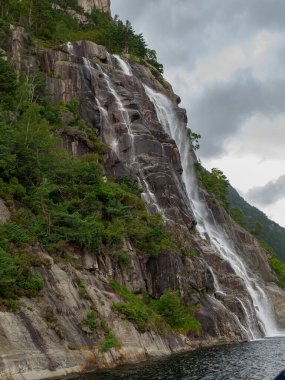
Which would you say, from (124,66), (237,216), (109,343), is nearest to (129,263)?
(109,343)

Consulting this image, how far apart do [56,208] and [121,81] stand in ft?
140

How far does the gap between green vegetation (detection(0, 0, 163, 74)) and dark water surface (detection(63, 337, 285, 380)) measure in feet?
A: 173

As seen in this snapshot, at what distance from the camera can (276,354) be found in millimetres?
39594

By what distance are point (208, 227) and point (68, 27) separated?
184 ft

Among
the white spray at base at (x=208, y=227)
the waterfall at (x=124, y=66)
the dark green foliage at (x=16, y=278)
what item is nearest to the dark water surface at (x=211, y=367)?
the dark green foliage at (x=16, y=278)

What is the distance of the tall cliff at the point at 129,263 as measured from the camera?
2998 cm

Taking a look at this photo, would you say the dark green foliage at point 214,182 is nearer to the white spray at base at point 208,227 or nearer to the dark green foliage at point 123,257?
the white spray at base at point 208,227

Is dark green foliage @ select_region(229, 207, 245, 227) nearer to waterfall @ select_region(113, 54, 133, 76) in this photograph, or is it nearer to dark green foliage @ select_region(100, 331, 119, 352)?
waterfall @ select_region(113, 54, 133, 76)

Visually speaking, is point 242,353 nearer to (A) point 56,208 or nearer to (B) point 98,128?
(A) point 56,208

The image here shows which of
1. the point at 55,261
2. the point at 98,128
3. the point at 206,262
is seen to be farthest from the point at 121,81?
the point at 55,261

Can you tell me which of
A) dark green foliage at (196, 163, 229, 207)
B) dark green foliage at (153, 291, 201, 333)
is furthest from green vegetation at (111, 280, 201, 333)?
dark green foliage at (196, 163, 229, 207)

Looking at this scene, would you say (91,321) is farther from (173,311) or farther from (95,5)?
(95,5)

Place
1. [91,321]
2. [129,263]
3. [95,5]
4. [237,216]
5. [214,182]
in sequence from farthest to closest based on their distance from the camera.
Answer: [95,5]
[237,216]
[214,182]
[129,263]
[91,321]

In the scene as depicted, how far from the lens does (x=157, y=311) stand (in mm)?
45906
